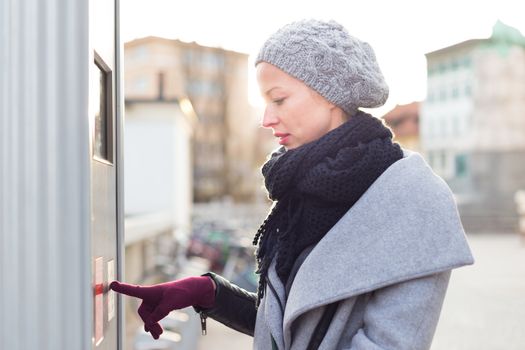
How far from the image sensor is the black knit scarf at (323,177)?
136cm

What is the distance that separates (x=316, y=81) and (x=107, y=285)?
1.83 ft

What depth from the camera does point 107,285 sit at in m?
1.40

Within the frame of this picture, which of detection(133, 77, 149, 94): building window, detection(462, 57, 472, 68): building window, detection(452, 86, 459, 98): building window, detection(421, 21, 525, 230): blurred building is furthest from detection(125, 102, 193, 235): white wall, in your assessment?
detection(133, 77, 149, 94): building window

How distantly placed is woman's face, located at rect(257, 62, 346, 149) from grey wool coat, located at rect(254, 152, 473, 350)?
6.5 inches

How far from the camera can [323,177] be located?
4.42 feet

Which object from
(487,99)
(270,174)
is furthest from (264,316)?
(487,99)

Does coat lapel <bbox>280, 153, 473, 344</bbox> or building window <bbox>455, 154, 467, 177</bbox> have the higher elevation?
building window <bbox>455, 154, 467, 177</bbox>

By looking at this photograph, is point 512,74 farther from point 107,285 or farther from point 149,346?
point 107,285

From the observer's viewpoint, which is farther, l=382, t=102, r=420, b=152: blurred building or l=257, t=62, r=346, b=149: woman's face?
l=382, t=102, r=420, b=152: blurred building

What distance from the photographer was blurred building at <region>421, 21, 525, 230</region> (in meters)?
34.3

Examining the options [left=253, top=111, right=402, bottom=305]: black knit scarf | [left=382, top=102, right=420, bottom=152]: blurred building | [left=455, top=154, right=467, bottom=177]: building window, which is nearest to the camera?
[left=253, top=111, right=402, bottom=305]: black knit scarf

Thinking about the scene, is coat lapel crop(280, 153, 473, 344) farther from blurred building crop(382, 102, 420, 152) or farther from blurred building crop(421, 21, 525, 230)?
blurred building crop(382, 102, 420, 152)

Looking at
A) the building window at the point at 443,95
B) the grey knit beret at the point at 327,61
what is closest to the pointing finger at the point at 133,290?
the grey knit beret at the point at 327,61

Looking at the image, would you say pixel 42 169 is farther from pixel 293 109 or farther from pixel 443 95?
pixel 443 95
